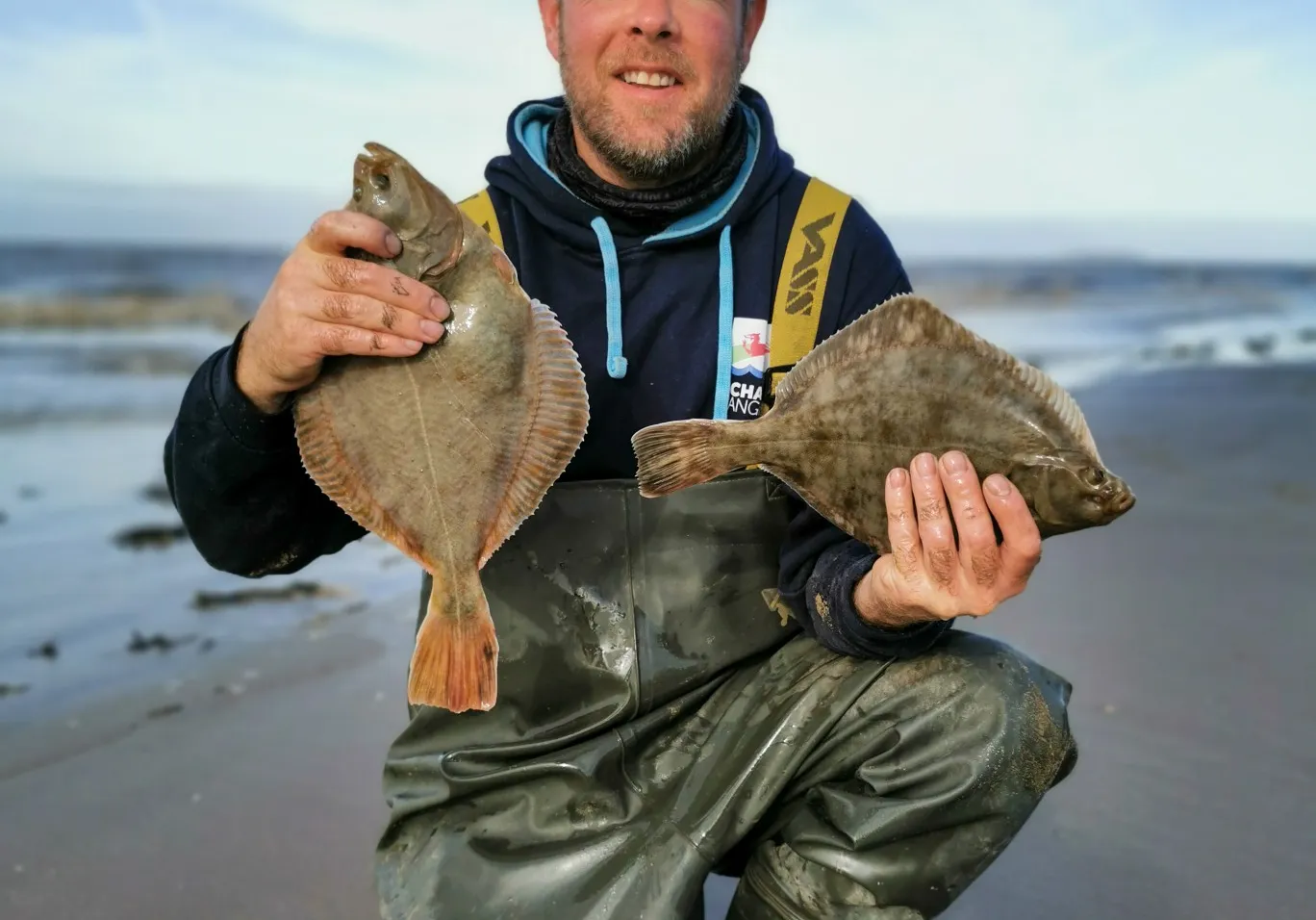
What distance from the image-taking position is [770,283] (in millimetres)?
3076

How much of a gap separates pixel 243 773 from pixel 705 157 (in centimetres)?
260

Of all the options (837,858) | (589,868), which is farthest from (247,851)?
(837,858)

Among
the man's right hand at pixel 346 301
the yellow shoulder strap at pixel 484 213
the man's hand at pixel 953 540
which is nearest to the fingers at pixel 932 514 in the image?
the man's hand at pixel 953 540

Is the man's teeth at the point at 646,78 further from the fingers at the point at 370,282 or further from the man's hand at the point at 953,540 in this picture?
the man's hand at the point at 953,540

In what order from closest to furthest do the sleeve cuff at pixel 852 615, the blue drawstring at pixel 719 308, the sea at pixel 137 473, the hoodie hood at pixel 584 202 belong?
the sleeve cuff at pixel 852 615 → the blue drawstring at pixel 719 308 → the hoodie hood at pixel 584 202 → the sea at pixel 137 473

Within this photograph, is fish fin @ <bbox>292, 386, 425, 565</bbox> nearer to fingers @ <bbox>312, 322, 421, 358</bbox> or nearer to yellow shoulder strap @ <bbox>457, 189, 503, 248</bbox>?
fingers @ <bbox>312, 322, 421, 358</bbox>

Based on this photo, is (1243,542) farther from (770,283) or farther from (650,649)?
(650,649)

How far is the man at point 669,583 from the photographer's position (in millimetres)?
2418

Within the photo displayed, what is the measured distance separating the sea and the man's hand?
11.0ft

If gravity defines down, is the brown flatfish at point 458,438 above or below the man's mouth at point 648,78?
below

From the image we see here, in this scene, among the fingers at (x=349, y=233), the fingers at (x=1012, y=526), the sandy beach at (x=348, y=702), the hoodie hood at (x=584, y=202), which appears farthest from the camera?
the sandy beach at (x=348, y=702)

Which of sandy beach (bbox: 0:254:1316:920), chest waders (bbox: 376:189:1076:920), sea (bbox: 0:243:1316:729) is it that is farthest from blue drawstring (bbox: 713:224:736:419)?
sea (bbox: 0:243:1316:729)

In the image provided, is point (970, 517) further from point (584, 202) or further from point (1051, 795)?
point (1051, 795)

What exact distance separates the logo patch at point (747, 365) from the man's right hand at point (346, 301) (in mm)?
1011
